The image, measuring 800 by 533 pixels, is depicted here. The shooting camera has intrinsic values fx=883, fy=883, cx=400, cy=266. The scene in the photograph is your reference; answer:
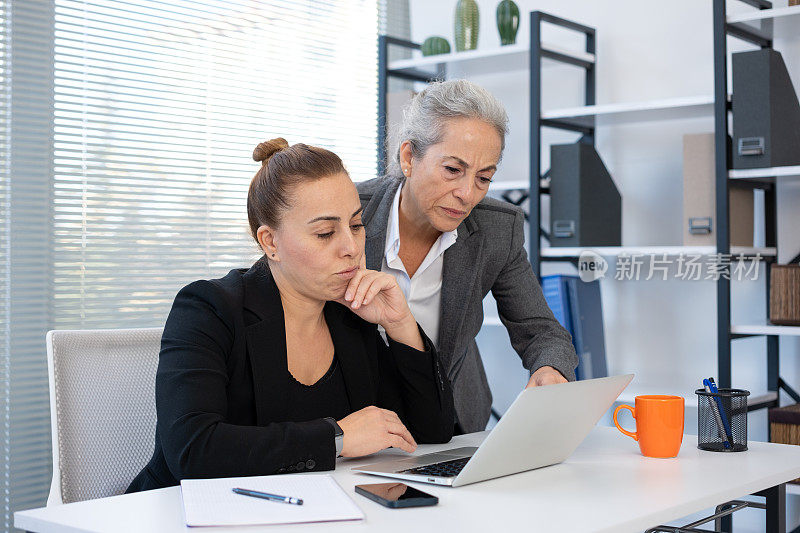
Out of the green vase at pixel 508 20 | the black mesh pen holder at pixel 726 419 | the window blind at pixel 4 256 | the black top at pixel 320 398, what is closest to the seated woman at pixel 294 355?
the black top at pixel 320 398

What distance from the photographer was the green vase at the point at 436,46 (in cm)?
348

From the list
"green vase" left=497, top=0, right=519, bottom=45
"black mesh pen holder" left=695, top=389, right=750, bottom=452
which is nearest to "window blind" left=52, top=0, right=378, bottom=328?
"green vase" left=497, top=0, right=519, bottom=45

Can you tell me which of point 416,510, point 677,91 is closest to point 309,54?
point 677,91

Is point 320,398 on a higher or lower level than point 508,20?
lower

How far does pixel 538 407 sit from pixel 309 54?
257 centimetres

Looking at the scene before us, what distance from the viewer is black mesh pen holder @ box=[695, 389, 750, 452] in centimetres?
155

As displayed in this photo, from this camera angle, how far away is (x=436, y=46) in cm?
→ 348

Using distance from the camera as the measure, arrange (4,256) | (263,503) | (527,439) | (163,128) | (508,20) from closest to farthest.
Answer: (263,503), (527,439), (4,256), (163,128), (508,20)

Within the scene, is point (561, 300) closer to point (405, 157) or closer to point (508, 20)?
point (508, 20)

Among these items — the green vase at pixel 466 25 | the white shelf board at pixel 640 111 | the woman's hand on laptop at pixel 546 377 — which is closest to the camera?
the woman's hand on laptop at pixel 546 377

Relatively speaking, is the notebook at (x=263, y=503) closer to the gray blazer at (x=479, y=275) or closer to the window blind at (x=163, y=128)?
the gray blazer at (x=479, y=275)

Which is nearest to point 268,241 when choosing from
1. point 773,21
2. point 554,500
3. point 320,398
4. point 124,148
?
point 320,398

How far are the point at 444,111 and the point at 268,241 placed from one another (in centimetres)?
49

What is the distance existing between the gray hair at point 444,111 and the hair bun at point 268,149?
1.08 ft
